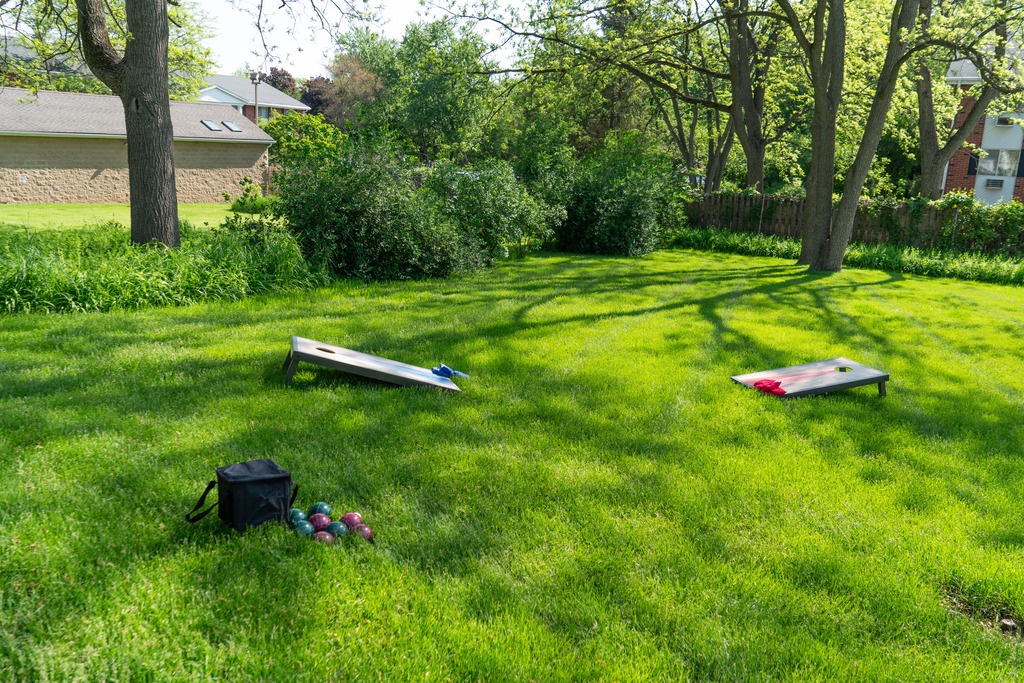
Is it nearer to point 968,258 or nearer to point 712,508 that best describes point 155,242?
point 712,508

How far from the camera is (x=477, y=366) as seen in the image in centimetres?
680

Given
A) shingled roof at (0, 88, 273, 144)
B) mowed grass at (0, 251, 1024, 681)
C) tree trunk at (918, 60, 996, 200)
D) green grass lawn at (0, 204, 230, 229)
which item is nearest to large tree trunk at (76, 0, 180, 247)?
mowed grass at (0, 251, 1024, 681)

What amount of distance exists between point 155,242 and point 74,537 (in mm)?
7615

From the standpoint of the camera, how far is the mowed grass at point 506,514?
2848 millimetres

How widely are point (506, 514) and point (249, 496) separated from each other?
51.9 inches

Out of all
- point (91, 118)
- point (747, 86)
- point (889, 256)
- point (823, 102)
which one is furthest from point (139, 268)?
point (91, 118)

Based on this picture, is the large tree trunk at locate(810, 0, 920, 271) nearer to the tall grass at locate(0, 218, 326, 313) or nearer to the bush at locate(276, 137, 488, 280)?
the bush at locate(276, 137, 488, 280)

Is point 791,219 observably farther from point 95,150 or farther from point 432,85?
point 432,85

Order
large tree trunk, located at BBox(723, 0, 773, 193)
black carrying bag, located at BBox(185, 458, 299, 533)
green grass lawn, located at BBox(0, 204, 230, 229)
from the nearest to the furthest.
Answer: black carrying bag, located at BBox(185, 458, 299, 533)
large tree trunk, located at BBox(723, 0, 773, 193)
green grass lawn, located at BBox(0, 204, 230, 229)

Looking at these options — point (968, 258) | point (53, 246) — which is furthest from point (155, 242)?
point (968, 258)

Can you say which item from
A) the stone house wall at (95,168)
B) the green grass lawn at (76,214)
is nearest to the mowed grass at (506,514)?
the green grass lawn at (76,214)

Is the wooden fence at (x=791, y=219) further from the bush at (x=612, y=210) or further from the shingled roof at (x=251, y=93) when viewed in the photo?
the shingled roof at (x=251, y=93)

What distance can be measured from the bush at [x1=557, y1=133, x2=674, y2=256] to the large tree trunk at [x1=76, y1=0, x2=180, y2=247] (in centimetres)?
847

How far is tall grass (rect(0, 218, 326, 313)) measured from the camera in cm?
821
